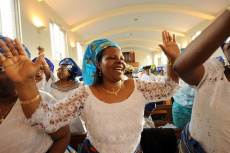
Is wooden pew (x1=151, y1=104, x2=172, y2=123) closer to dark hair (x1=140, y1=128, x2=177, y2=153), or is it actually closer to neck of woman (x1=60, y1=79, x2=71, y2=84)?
dark hair (x1=140, y1=128, x2=177, y2=153)

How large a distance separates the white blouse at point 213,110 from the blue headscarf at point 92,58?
73 cm

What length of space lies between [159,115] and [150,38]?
1275 cm

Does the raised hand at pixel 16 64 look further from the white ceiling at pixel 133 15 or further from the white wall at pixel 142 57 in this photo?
the white wall at pixel 142 57

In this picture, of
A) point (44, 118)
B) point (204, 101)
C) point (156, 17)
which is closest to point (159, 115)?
point (204, 101)

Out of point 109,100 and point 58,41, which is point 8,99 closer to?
point 109,100

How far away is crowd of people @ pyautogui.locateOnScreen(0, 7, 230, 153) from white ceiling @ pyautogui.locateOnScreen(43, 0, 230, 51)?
19.3 ft

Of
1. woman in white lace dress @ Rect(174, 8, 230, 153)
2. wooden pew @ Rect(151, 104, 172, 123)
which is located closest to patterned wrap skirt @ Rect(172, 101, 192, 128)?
wooden pew @ Rect(151, 104, 172, 123)

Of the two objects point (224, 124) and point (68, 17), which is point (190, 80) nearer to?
point (224, 124)

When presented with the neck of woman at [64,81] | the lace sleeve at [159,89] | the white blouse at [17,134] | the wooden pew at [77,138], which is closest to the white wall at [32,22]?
the neck of woman at [64,81]

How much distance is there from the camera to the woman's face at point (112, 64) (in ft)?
3.78

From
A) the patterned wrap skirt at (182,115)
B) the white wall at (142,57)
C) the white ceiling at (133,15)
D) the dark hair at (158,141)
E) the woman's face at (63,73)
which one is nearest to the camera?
the dark hair at (158,141)

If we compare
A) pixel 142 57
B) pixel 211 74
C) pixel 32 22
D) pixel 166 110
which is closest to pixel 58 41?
pixel 32 22

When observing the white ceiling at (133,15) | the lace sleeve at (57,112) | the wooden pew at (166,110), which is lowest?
the wooden pew at (166,110)

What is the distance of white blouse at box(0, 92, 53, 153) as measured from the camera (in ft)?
3.05
